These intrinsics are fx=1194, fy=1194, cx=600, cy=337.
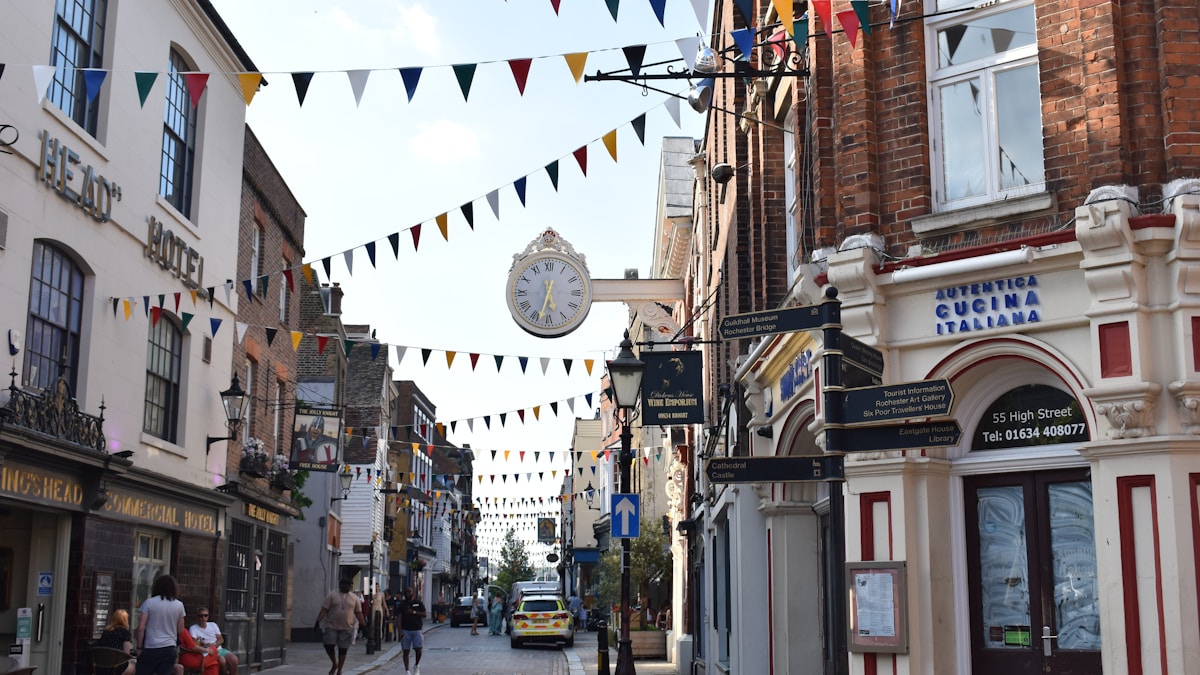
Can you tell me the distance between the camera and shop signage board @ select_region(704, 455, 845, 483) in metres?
8.06

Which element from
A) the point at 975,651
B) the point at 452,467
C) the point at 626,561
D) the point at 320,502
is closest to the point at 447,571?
the point at 452,467

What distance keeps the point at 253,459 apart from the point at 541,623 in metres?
15.0

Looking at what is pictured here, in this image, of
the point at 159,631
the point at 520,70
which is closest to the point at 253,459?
the point at 159,631

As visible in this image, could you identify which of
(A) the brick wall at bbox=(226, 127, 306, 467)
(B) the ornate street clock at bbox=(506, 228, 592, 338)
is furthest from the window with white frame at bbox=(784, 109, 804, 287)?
(A) the brick wall at bbox=(226, 127, 306, 467)

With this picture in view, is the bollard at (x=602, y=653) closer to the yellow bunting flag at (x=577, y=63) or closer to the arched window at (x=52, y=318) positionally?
the arched window at (x=52, y=318)

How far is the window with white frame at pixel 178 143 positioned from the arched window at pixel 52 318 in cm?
331

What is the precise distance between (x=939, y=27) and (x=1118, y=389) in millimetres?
3861

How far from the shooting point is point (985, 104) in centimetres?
1052

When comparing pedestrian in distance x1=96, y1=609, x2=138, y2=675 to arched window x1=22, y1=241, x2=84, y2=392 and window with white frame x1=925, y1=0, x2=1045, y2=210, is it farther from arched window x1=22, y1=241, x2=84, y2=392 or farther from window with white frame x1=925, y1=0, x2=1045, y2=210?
window with white frame x1=925, y1=0, x2=1045, y2=210

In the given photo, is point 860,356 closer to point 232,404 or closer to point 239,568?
point 232,404

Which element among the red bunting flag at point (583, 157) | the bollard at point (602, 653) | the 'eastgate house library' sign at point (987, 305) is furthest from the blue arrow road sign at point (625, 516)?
the 'eastgate house library' sign at point (987, 305)

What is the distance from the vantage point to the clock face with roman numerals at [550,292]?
69.0 ft

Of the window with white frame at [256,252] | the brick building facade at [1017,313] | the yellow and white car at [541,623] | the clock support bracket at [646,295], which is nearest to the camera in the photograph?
the brick building facade at [1017,313]

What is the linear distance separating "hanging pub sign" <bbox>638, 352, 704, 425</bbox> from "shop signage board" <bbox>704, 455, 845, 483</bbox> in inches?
302
